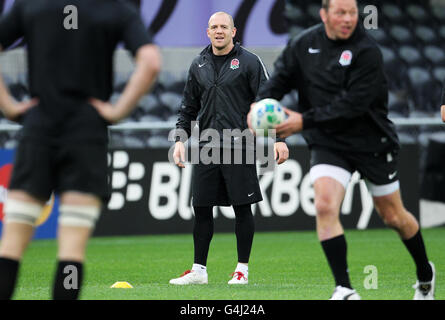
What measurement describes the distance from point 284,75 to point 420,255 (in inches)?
59.5

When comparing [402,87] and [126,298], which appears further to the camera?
[402,87]

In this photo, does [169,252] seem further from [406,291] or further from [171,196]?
[406,291]

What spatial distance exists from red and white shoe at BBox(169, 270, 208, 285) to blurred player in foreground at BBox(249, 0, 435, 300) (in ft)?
7.13

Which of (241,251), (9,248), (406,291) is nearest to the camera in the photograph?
(9,248)

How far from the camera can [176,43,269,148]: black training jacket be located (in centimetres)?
793

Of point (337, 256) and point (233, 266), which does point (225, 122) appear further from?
point (337, 256)

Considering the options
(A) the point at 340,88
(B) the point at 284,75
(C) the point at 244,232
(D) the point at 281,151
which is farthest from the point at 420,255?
(C) the point at 244,232

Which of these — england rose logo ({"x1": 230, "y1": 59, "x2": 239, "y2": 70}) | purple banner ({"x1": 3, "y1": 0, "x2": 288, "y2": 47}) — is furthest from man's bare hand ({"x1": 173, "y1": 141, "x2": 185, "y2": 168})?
purple banner ({"x1": 3, "y1": 0, "x2": 288, "y2": 47})

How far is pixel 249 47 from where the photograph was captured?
15.8 metres

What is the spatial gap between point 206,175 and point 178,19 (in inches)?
319

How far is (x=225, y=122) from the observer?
792 cm

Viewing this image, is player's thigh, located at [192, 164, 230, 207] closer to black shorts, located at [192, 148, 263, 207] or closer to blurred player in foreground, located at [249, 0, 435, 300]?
black shorts, located at [192, 148, 263, 207]
